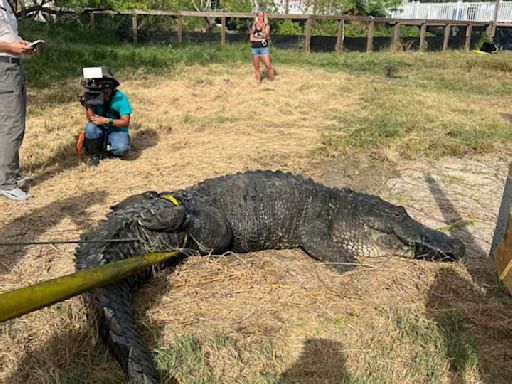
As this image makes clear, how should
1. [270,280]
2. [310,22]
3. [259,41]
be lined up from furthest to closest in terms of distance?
1. [310,22]
2. [259,41]
3. [270,280]

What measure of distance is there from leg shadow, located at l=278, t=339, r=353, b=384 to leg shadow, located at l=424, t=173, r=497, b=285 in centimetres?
134

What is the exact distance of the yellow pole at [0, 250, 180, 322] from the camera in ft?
5.31

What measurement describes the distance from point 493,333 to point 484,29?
21.9 m

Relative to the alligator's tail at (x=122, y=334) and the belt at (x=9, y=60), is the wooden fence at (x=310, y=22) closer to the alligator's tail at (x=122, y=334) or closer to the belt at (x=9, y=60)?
the belt at (x=9, y=60)

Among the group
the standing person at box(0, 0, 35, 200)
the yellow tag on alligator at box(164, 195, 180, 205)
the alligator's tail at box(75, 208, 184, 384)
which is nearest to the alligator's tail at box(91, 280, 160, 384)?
the alligator's tail at box(75, 208, 184, 384)

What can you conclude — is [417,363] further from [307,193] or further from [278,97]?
[278,97]

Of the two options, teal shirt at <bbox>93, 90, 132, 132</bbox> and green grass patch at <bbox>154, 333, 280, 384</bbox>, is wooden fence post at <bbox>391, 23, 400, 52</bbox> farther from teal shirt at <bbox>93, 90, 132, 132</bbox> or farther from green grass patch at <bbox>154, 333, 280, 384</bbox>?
green grass patch at <bbox>154, 333, 280, 384</bbox>

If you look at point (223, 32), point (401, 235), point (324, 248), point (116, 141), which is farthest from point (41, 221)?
point (223, 32)

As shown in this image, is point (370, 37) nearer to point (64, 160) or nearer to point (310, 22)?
point (310, 22)

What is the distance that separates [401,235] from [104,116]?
12.0 feet

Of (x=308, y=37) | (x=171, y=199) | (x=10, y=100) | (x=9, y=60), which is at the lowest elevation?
(x=171, y=199)

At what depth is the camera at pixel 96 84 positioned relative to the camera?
5195 mm

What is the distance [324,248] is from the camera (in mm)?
3531

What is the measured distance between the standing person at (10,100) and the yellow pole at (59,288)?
2463mm
